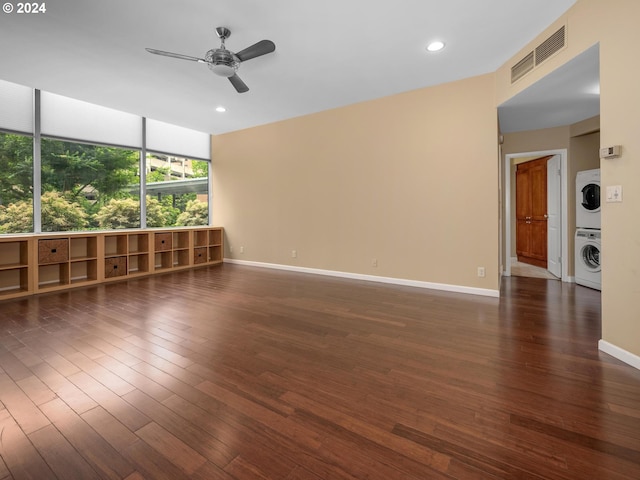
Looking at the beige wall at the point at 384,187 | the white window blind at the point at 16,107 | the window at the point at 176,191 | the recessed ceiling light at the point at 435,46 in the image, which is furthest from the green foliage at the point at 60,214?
the recessed ceiling light at the point at 435,46

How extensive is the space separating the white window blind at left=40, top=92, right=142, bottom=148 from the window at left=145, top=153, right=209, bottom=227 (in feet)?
1.75

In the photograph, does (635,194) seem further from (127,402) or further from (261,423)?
(127,402)

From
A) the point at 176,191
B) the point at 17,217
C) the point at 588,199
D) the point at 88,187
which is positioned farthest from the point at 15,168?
the point at 588,199

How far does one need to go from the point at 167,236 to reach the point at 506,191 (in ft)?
21.0

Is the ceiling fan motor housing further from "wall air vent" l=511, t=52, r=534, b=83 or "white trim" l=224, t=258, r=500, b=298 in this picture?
"white trim" l=224, t=258, r=500, b=298

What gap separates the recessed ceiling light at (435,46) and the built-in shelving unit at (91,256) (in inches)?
204

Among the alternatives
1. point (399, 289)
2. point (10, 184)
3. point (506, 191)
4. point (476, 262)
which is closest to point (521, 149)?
point (506, 191)

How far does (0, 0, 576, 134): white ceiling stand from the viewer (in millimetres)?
2699

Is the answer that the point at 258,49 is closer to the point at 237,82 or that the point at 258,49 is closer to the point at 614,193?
the point at 237,82

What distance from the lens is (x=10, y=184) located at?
426cm

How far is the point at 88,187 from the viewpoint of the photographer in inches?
201

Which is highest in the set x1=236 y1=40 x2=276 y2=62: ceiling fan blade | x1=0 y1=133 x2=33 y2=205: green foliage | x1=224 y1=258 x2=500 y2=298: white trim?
x1=236 y1=40 x2=276 y2=62: ceiling fan blade

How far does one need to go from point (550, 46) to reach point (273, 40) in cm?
271

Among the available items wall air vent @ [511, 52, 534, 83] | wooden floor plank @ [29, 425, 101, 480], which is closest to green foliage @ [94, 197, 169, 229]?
wooden floor plank @ [29, 425, 101, 480]
